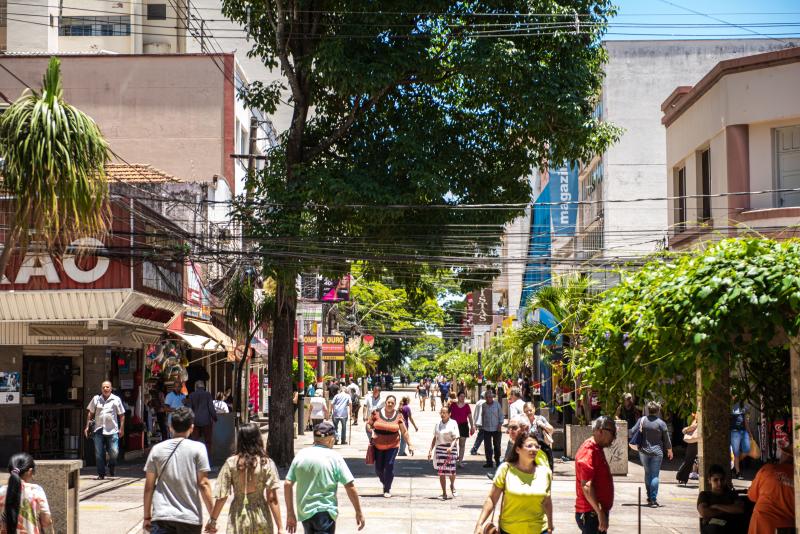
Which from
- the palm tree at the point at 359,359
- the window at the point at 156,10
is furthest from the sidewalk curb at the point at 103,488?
the window at the point at 156,10

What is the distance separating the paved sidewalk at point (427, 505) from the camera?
14.8 meters

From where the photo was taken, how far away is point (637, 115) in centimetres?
4278

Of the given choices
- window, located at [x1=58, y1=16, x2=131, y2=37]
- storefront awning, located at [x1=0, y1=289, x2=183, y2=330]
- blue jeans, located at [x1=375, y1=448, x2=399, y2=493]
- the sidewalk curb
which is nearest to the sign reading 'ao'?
storefront awning, located at [x1=0, y1=289, x2=183, y2=330]

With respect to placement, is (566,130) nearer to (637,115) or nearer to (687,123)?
(687,123)

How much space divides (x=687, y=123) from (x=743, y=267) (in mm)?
19803

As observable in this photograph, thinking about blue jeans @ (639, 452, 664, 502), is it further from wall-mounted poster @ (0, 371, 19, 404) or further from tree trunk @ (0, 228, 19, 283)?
wall-mounted poster @ (0, 371, 19, 404)

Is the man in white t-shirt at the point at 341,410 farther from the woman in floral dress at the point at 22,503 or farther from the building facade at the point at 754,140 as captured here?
the woman in floral dress at the point at 22,503

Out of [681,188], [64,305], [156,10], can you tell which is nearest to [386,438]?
[64,305]

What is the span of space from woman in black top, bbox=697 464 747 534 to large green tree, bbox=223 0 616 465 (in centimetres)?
1167

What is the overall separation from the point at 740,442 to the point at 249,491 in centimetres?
1377

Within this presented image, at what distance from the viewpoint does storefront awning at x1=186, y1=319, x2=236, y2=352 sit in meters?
29.4

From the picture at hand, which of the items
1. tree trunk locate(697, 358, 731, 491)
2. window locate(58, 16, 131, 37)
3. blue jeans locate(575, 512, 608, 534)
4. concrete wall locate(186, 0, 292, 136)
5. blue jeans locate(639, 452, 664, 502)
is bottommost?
blue jeans locate(639, 452, 664, 502)

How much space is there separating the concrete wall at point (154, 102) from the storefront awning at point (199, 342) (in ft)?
28.6

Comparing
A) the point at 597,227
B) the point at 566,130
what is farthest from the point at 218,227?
the point at 597,227
